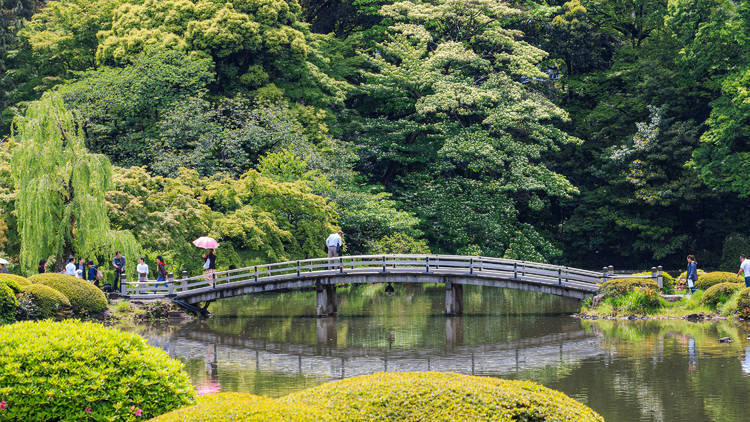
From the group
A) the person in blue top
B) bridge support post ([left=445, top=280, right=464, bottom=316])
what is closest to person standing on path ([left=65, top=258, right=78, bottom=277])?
bridge support post ([left=445, top=280, right=464, bottom=316])

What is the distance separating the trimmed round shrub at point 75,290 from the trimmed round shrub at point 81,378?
62.4ft

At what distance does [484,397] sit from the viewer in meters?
9.12

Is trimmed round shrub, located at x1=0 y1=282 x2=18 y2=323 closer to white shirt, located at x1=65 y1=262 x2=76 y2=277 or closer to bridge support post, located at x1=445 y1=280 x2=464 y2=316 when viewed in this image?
white shirt, located at x1=65 y1=262 x2=76 y2=277

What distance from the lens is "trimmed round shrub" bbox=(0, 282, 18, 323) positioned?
2600 cm

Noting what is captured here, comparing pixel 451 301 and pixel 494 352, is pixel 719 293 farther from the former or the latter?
pixel 494 352

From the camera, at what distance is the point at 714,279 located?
1208 inches

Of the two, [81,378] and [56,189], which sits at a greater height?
[56,189]

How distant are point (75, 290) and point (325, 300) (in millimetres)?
9622

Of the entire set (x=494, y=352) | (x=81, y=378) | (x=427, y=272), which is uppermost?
(x=427, y=272)

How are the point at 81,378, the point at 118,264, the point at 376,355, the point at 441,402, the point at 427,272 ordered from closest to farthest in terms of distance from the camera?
1. the point at 441,402
2. the point at 81,378
3. the point at 376,355
4. the point at 118,264
5. the point at 427,272

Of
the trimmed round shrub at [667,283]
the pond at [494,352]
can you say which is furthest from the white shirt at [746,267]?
the trimmed round shrub at [667,283]

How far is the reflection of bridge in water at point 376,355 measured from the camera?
21422 mm

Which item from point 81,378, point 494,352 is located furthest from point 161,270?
point 81,378

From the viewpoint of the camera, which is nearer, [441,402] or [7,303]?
[441,402]
